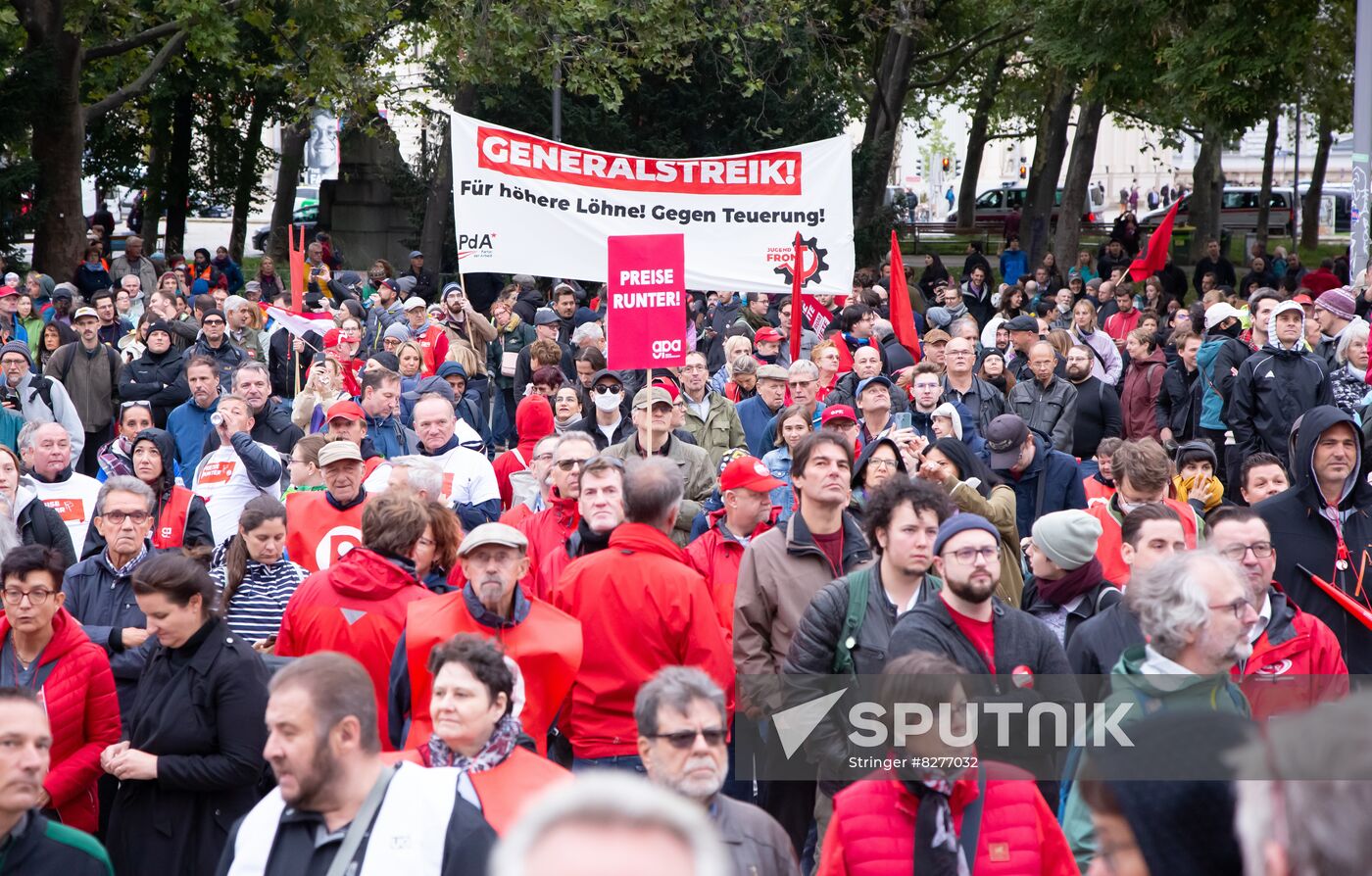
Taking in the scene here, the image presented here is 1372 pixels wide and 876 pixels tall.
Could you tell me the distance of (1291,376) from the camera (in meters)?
10.8

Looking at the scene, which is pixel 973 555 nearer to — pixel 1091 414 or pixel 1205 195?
pixel 1091 414

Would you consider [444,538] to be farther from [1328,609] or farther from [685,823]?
[685,823]

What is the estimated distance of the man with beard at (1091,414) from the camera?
456 inches

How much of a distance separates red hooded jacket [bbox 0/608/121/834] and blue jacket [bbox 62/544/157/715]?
348 millimetres

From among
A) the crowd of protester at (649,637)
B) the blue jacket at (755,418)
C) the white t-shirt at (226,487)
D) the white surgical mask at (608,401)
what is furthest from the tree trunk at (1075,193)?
the white t-shirt at (226,487)

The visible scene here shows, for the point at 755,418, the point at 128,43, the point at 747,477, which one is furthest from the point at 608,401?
the point at 128,43

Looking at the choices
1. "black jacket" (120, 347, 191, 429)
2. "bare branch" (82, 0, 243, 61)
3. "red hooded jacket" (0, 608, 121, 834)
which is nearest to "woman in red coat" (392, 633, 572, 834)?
"red hooded jacket" (0, 608, 121, 834)

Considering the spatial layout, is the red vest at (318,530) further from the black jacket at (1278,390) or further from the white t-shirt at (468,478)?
the black jacket at (1278,390)

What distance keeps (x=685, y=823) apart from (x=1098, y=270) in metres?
28.5

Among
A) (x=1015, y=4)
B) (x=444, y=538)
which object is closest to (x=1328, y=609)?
(x=444, y=538)

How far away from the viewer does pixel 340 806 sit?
385 cm

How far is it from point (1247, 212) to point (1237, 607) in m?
43.3

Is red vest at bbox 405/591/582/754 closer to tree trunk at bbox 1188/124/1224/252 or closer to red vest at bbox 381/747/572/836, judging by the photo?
red vest at bbox 381/747/572/836

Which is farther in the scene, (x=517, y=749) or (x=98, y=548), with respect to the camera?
(x=98, y=548)
